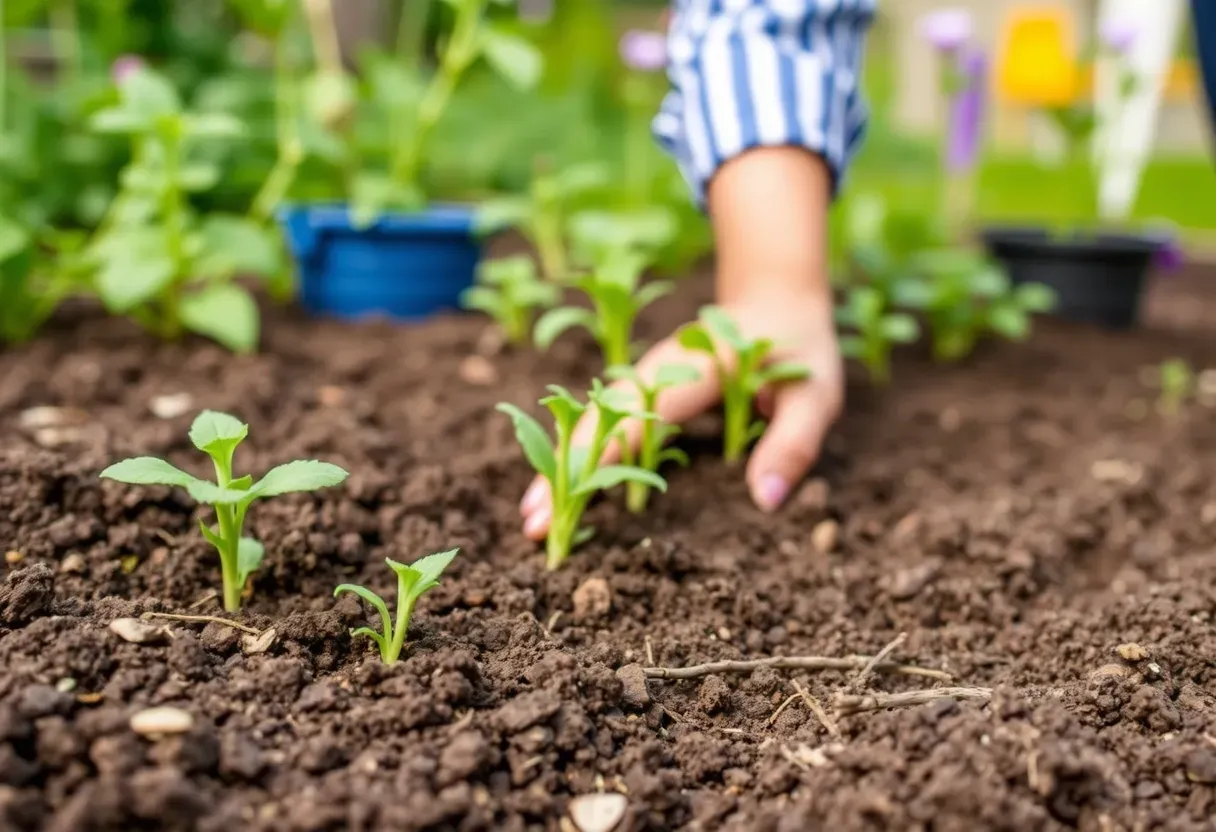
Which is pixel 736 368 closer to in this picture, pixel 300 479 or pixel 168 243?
pixel 300 479

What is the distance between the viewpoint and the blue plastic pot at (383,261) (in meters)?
2.31

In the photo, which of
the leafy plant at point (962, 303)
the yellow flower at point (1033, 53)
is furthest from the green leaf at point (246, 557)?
the yellow flower at point (1033, 53)

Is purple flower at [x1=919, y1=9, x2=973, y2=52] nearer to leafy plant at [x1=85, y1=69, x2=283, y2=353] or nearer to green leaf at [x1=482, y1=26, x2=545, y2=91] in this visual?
green leaf at [x1=482, y1=26, x2=545, y2=91]

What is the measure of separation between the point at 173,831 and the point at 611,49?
16.4 feet

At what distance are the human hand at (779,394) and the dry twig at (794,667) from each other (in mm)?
357

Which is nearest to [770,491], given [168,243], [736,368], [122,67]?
[736,368]

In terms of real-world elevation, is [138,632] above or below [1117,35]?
below

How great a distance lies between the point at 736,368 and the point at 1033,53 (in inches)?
225

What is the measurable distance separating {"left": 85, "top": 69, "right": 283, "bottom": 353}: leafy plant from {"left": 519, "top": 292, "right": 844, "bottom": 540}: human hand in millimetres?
776

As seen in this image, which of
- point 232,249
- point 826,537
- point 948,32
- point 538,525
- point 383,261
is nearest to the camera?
point 538,525

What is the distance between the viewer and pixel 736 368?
1.59 metres

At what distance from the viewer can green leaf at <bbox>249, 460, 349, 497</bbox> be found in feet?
3.39

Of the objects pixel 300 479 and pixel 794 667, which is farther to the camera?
pixel 794 667

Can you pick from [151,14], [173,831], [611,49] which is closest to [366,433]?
[173,831]
